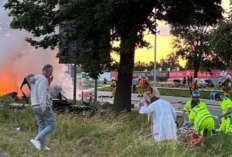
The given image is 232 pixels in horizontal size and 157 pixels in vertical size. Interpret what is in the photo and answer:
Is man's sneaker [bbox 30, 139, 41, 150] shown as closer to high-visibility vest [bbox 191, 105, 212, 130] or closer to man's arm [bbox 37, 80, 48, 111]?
man's arm [bbox 37, 80, 48, 111]

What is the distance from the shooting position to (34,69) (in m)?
22.4

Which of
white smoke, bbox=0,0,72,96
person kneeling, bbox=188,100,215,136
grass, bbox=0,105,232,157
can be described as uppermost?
white smoke, bbox=0,0,72,96

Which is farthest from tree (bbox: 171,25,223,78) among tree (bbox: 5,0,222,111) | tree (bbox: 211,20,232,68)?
tree (bbox: 5,0,222,111)

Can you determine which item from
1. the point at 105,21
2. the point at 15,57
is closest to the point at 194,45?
the point at 15,57

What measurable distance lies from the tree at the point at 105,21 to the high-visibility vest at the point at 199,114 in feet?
11.6

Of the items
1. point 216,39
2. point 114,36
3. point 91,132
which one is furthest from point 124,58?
point 216,39

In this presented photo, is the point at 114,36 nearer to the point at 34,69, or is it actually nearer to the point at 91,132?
the point at 91,132

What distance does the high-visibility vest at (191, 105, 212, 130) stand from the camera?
253 inches

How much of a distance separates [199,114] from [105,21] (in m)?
4.66

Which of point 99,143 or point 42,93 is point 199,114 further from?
point 42,93

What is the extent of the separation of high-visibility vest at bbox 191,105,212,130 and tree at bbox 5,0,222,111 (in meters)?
3.54

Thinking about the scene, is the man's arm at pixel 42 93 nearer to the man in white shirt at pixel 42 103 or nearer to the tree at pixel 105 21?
the man in white shirt at pixel 42 103

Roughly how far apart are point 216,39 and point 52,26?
51.0ft

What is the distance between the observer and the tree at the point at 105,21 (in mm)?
9969
